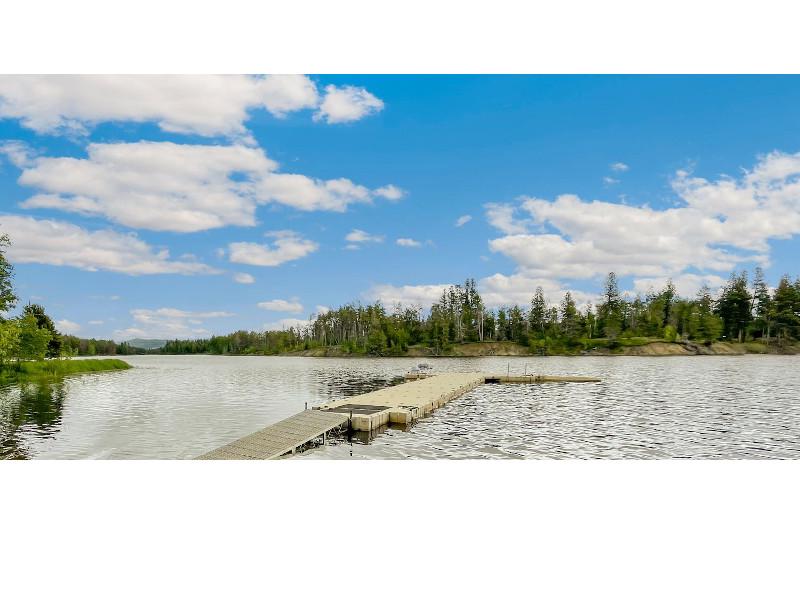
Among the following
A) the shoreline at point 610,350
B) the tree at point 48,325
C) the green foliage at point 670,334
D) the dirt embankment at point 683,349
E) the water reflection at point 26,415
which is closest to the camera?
the water reflection at point 26,415

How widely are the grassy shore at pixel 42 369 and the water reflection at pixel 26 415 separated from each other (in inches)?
296

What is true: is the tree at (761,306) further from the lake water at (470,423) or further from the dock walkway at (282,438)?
the dock walkway at (282,438)

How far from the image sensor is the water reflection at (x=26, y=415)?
23.4 meters

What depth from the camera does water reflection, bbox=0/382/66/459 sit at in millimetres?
23352

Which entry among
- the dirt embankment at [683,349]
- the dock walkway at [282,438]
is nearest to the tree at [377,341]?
the dirt embankment at [683,349]

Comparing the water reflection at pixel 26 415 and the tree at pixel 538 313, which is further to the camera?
the tree at pixel 538 313

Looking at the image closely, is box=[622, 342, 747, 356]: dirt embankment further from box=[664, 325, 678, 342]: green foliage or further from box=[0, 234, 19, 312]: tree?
box=[0, 234, 19, 312]: tree

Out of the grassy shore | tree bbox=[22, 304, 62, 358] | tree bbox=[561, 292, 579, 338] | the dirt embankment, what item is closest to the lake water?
the grassy shore

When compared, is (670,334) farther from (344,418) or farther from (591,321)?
(344,418)

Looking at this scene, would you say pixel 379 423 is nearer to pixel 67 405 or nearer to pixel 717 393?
pixel 67 405

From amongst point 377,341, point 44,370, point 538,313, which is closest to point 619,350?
point 538,313

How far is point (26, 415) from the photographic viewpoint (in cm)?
3172

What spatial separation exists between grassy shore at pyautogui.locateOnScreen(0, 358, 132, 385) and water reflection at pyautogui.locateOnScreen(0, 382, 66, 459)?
7517 mm

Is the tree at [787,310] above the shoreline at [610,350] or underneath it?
above
